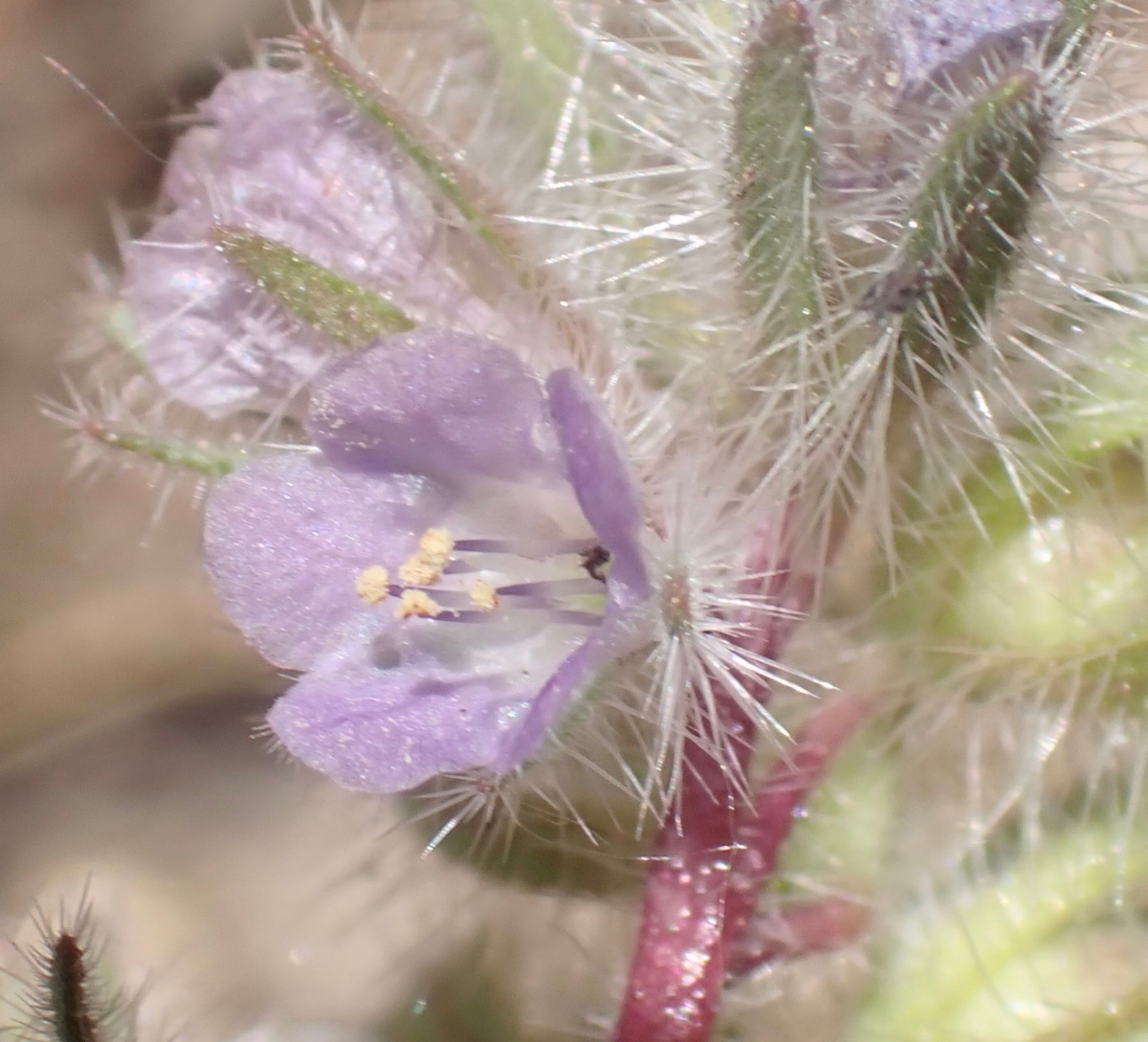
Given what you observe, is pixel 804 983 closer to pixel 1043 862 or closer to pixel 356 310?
pixel 1043 862

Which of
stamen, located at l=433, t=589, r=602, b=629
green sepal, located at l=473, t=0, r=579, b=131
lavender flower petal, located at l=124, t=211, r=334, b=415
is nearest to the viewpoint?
stamen, located at l=433, t=589, r=602, b=629

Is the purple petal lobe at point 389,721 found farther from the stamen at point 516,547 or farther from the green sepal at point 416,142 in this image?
the green sepal at point 416,142

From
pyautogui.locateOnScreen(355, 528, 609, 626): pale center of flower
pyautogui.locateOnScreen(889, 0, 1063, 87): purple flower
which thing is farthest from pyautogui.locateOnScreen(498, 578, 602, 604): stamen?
pyautogui.locateOnScreen(889, 0, 1063, 87): purple flower

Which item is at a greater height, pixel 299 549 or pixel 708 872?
pixel 299 549

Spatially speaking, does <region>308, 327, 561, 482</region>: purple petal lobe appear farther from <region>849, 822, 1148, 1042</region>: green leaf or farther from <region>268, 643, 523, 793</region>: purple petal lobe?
<region>849, 822, 1148, 1042</region>: green leaf

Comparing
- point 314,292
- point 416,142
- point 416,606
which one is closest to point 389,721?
point 416,606

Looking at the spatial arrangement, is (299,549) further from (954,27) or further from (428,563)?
(954,27)

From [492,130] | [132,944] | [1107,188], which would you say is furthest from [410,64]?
[132,944]
